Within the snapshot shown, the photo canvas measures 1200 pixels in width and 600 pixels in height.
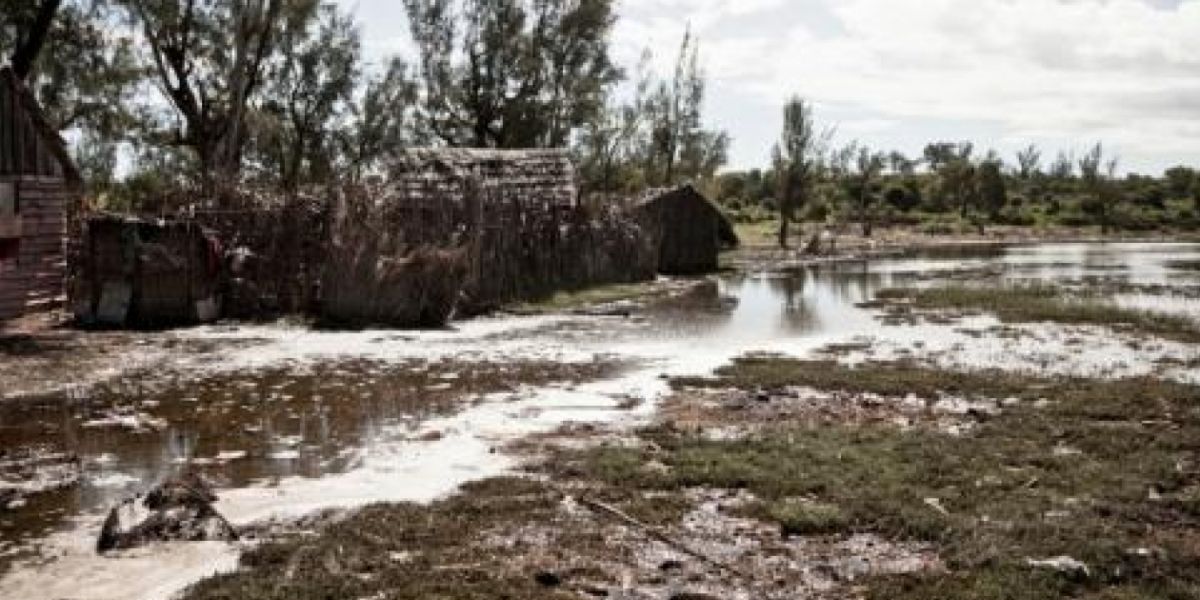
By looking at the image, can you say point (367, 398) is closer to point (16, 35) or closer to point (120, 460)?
point (120, 460)

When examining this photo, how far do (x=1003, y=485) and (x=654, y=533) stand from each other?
10.3 feet

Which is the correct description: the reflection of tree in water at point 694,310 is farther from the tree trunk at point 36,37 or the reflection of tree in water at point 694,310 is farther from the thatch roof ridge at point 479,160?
the tree trunk at point 36,37

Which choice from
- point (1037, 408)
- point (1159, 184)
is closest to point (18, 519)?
point (1037, 408)

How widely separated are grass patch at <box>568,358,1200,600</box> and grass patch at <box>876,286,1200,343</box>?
8.37 meters

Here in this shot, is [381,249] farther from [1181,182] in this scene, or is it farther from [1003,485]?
[1181,182]

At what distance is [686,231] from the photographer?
35969 mm

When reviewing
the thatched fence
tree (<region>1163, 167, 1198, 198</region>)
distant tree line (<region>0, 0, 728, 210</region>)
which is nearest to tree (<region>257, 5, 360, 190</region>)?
distant tree line (<region>0, 0, 728, 210</region>)

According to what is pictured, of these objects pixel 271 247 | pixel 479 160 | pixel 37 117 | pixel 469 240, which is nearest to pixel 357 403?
pixel 271 247

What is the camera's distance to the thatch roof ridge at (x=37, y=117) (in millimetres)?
19594

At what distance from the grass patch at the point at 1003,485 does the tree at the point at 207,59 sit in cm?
2501

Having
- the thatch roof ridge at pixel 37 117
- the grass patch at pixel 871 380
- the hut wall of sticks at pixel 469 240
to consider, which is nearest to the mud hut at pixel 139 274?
the thatch roof ridge at pixel 37 117

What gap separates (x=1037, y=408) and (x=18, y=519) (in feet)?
33.3

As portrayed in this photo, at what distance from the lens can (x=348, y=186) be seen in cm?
2164

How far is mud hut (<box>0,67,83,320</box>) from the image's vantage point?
19.7 m
